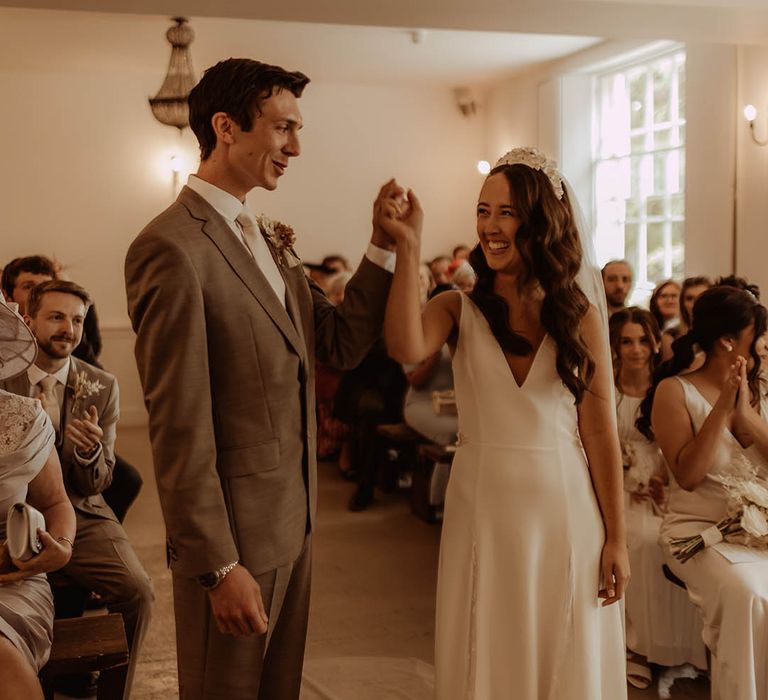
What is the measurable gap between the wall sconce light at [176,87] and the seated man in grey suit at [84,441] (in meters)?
3.75

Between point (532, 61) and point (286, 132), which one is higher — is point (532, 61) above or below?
above

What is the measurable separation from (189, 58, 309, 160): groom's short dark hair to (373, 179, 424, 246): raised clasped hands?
0.27 metres

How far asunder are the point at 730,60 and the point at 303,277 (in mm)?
5912

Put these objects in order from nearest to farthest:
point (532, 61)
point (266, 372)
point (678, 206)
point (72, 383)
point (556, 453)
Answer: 1. point (266, 372)
2. point (556, 453)
3. point (72, 383)
4. point (678, 206)
5. point (532, 61)

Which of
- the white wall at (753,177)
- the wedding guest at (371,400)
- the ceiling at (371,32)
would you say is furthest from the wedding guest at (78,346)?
the white wall at (753,177)

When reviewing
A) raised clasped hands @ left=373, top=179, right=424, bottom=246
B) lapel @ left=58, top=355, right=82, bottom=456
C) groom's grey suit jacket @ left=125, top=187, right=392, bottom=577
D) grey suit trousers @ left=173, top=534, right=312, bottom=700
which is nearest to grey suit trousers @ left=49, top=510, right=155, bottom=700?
lapel @ left=58, top=355, right=82, bottom=456

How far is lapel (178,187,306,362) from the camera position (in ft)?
5.93

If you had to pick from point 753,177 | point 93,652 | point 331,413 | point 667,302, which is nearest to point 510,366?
point 93,652

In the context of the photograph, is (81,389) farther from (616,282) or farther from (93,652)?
(616,282)

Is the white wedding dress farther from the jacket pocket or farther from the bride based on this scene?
the jacket pocket

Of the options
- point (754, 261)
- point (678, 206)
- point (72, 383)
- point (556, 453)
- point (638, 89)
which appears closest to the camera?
point (556, 453)

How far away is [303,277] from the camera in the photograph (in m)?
2.04

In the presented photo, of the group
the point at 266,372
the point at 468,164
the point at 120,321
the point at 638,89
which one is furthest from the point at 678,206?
the point at 266,372

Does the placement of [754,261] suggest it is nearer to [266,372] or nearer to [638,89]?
[638,89]
